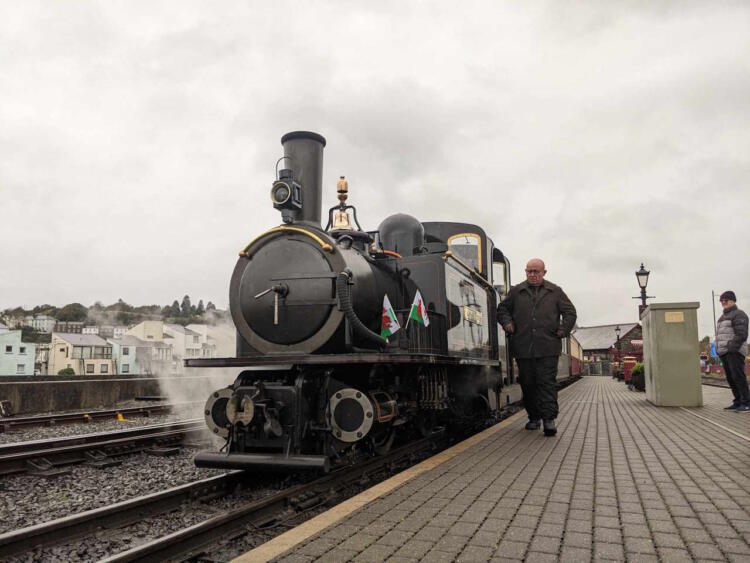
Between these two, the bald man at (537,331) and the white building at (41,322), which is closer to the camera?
the bald man at (537,331)

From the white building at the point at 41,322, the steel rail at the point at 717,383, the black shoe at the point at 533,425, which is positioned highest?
the white building at the point at 41,322

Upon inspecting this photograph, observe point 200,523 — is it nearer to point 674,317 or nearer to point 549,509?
point 549,509

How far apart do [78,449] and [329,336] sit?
383cm

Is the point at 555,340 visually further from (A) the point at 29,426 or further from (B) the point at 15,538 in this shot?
(A) the point at 29,426

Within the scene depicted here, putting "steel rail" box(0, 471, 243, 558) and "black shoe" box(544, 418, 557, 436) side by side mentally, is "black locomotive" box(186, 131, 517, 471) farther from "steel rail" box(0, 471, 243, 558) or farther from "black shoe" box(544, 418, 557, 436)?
"black shoe" box(544, 418, 557, 436)

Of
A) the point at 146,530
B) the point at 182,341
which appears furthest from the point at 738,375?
the point at 182,341

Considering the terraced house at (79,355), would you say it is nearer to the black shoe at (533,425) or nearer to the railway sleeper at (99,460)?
the railway sleeper at (99,460)

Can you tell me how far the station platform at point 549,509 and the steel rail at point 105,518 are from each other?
160 cm

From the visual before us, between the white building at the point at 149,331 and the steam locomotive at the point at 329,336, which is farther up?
the white building at the point at 149,331

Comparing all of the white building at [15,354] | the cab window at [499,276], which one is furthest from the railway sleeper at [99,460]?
the white building at [15,354]

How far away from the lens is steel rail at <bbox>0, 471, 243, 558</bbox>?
3580 millimetres

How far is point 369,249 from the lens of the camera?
6.89 m

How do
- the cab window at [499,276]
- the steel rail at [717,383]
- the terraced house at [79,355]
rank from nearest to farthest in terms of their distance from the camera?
the cab window at [499,276] < the steel rail at [717,383] < the terraced house at [79,355]

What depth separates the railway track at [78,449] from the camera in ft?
20.9
